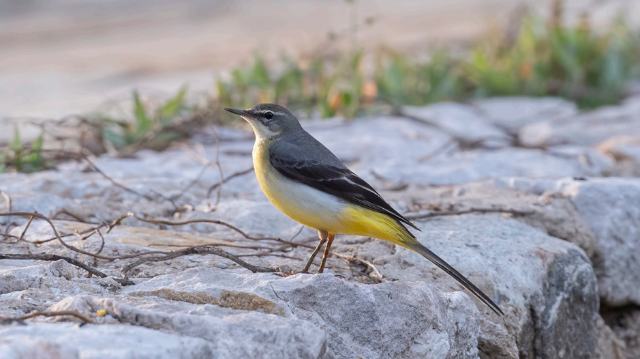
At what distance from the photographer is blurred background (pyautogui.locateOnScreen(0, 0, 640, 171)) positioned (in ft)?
25.7

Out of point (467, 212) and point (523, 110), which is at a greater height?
point (467, 212)

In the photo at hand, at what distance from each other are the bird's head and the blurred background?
2.18m

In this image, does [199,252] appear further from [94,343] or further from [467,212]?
[467,212]

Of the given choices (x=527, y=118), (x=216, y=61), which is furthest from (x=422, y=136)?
(x=216, y=61)

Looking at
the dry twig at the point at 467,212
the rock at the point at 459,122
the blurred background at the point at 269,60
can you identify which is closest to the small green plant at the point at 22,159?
the blurred background at the point at 269,60

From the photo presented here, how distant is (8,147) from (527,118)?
5082 millimetres

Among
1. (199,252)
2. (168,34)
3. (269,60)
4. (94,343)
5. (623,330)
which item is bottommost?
(623,330)

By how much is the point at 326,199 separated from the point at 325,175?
0.59 ft

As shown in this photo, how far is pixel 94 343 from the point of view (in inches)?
99.8

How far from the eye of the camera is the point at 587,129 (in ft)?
25.5

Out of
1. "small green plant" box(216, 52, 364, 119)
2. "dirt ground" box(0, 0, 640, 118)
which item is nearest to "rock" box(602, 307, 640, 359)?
"small green plant" box(216, 52, 364, 119)

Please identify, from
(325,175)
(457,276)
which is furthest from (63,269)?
(457,276)

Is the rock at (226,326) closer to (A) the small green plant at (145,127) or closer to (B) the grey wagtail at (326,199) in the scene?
(B) the grey wagtail at (326,199)

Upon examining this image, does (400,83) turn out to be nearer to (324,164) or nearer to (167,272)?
(324,164)
